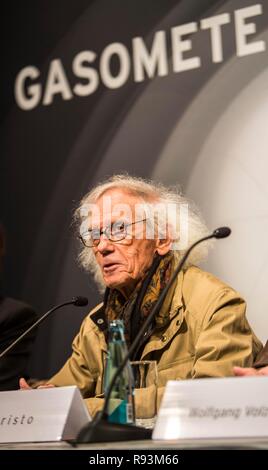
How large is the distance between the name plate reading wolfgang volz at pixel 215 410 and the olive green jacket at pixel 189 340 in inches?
29.8

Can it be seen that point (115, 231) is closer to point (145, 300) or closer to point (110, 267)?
point (110, 267)

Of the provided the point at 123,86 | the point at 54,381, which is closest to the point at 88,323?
the point at 54,381

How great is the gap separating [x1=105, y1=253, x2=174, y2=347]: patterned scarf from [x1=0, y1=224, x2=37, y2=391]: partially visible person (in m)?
0.58

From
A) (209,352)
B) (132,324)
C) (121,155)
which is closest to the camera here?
(209,352)

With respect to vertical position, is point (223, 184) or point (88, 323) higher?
point (223, 184)

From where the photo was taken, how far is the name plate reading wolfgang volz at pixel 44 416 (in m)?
1.88

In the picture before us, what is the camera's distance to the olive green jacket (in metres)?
2.50

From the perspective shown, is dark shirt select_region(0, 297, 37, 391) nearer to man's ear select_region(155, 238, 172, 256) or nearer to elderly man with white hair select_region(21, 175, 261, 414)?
elderly man with white hair select_region(21, 175, 261, 414)

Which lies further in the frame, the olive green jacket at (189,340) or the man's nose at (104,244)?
the man's nose at (104,244)

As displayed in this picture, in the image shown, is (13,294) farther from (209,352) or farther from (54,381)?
(209,352)

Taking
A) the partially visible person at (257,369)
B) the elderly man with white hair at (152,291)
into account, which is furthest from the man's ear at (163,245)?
the partially visible person at (257,369)

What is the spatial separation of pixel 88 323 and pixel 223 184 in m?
0.81

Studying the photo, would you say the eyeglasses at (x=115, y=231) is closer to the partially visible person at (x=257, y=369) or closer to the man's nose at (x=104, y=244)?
the man's nose at (x=104, y=244)

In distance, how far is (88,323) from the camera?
10.1 ft
